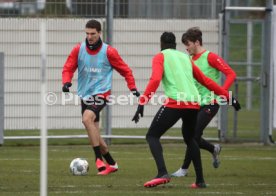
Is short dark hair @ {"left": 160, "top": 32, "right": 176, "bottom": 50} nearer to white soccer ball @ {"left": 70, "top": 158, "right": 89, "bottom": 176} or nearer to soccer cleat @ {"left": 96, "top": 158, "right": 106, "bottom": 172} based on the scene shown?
white soccer ball @ {"left": 70, "top": 158, "right": 89, "bottom": 176}

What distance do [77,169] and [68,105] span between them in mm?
6777

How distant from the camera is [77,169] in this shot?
1340 cm

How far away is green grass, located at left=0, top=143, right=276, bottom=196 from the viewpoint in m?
11.4

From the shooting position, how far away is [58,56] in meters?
20.0

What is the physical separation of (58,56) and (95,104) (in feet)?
20.4

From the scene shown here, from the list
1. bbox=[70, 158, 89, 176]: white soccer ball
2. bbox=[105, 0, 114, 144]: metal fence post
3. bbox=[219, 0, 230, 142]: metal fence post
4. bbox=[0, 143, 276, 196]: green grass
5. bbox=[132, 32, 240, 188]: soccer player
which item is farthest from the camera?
bbox=[219, 0, 230, 142]: metal fence post

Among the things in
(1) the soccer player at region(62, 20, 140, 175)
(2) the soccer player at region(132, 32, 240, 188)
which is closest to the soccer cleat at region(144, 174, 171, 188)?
(2) the soccer player at region(132, 32, 240, 188)

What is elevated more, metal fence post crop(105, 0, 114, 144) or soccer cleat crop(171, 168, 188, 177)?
metal fence post crop(105, 0, 114, 144)

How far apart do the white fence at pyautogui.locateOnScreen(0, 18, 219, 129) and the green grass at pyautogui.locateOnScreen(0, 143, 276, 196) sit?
3.14ft

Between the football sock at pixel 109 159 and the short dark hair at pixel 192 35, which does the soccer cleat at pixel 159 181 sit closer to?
the short dark hair at pixel 192 35

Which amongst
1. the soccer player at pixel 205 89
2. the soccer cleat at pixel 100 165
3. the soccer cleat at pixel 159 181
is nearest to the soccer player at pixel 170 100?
the soccer cleat at pixel 159 181

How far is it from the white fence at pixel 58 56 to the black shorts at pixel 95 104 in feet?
19.4

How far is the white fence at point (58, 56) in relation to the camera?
65.0ft

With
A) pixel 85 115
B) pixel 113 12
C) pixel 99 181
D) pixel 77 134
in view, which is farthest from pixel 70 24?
pixel 99 181
